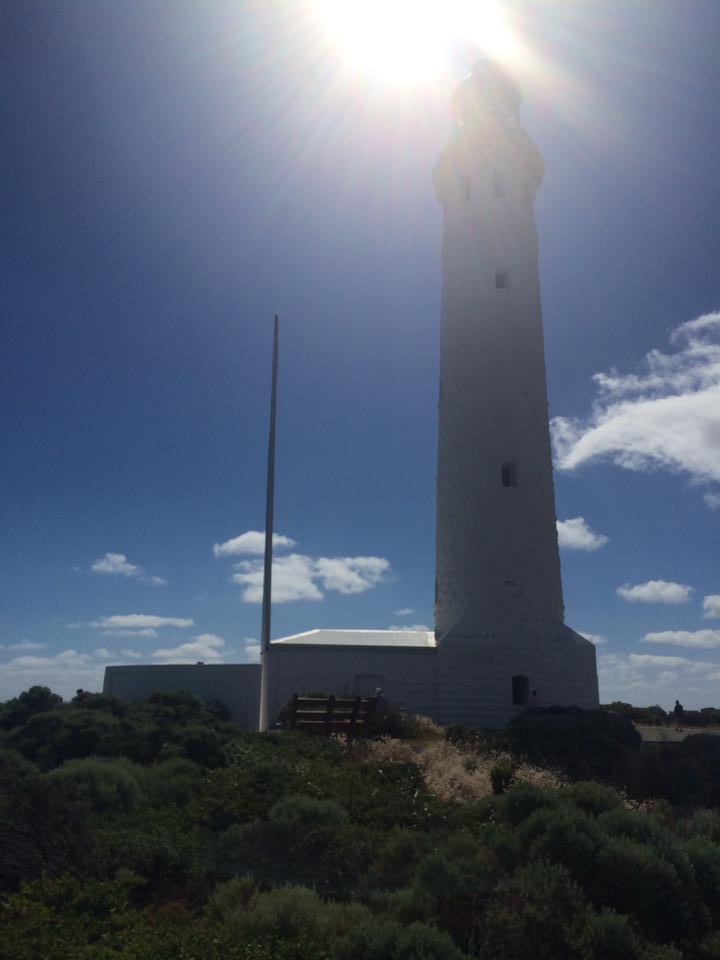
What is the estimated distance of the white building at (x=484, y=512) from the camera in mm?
21797

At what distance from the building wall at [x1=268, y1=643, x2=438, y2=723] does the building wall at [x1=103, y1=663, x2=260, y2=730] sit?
1.91 meters

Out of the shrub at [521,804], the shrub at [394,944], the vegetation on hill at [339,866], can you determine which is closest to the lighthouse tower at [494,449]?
the vegetation on hill at [339,866]

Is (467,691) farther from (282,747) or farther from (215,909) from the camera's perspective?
(215,909)

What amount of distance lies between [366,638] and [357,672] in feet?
7.27

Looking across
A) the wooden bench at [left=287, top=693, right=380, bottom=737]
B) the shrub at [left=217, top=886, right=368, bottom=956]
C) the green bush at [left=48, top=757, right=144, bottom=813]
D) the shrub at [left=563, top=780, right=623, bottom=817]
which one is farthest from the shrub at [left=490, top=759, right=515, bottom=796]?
the wooden bench at [left=287, top=693, right=380, bottom=737]

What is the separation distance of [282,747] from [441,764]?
2.98m

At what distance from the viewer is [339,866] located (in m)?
7.84

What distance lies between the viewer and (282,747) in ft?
45.1

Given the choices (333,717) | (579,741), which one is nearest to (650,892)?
(579,741)

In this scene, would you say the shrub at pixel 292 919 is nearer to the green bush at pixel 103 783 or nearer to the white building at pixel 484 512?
the green bush at pixel 103 783

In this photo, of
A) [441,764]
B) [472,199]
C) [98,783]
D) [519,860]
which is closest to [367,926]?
[519,860]

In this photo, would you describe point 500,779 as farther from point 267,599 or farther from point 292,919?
point 267,599

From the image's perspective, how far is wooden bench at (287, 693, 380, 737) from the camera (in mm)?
17031

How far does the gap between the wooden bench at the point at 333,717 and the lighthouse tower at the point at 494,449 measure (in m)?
4.95
